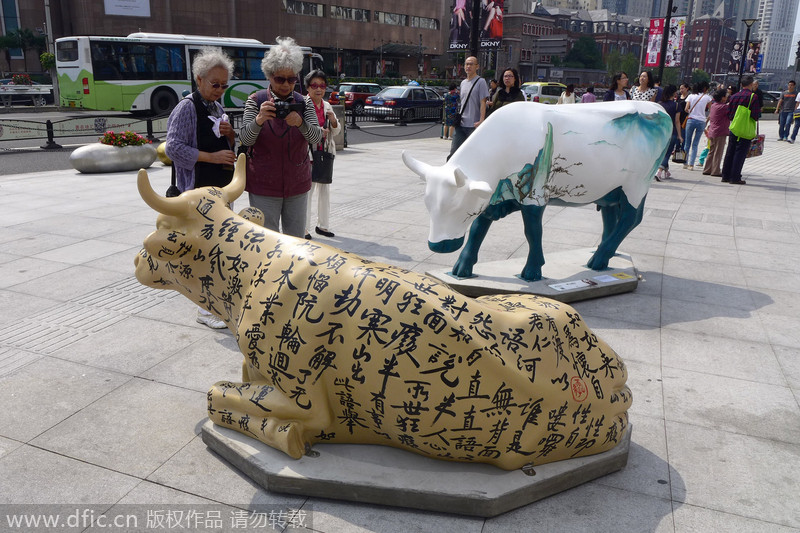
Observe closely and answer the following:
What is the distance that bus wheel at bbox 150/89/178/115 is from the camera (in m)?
22.5

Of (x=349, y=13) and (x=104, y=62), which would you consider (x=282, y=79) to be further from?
(x=349, y=13)

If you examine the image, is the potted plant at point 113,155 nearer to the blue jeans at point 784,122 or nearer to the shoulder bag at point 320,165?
the shoulder bag at point 320,165

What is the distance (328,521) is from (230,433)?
0.72m

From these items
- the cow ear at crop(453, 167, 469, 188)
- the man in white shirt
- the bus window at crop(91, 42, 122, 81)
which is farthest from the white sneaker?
the bus window at crop(91, 42, 122, 81)

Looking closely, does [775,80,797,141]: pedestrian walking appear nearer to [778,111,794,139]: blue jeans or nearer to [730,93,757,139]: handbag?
[778,111,794,139]: blue jeans

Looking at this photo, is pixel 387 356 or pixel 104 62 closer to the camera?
pixel 387 356

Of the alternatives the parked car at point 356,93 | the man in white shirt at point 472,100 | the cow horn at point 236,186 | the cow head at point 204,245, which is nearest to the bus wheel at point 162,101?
the parked car at point 356,93

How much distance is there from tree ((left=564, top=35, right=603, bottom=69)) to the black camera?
113848 mm

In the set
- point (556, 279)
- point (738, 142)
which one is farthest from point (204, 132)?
point (738, 142)

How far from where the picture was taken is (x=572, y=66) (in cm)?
10644

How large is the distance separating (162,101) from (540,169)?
21.0 metres

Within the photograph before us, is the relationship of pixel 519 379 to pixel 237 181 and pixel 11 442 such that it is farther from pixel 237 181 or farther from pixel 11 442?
pixel 11 442

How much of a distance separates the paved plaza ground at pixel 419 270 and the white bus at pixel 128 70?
15406mm

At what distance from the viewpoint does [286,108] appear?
4.41 meters
